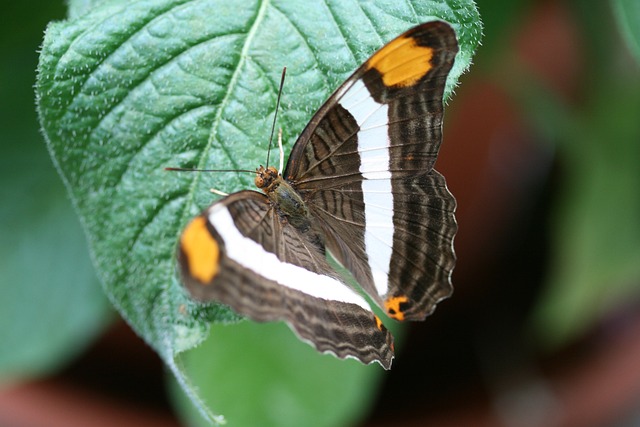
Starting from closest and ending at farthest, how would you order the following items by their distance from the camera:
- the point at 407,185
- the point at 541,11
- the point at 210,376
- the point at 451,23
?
the point at 451,23, the point at 407,185, the point at 210,376, the point at 541,11

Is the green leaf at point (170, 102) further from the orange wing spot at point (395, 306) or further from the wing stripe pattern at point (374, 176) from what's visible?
the orange wing spot at point (395, 306)

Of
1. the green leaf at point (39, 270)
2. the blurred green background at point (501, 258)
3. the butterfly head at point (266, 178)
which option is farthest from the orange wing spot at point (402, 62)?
the green leaf at point (39, 270)

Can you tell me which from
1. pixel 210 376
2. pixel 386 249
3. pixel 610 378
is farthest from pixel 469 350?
pixel 386 249

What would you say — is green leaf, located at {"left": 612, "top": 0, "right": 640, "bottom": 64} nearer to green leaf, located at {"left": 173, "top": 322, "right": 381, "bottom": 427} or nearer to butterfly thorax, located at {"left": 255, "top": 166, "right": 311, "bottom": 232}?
butterfly thorax, located at {"left": 255, "top": 166, "right": 311, "bottom": 232}

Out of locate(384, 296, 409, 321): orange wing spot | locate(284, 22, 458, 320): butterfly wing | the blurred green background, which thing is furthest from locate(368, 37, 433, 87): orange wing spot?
the blurred green background

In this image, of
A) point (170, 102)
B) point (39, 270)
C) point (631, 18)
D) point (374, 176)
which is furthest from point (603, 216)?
point (39, 270)

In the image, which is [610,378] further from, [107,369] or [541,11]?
[107,369]

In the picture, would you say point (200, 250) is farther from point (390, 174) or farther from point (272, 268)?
point (390, 174)

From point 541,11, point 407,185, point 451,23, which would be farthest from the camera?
point 541,11
